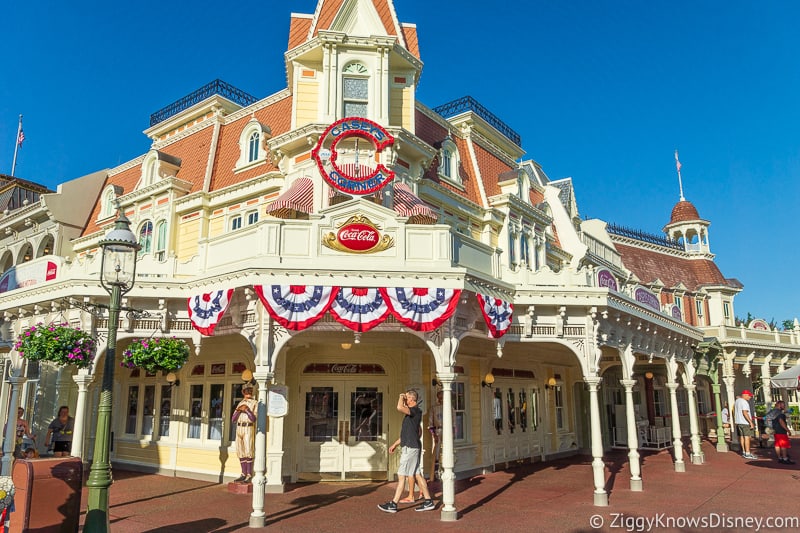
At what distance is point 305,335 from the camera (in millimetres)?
12609

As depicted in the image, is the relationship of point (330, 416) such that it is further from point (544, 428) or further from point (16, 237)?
point (16, 237)

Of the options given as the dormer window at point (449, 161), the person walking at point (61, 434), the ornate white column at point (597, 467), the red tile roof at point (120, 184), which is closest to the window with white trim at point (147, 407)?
the person walking at point (61, 434)

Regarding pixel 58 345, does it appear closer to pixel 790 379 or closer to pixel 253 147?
pixel 253 147

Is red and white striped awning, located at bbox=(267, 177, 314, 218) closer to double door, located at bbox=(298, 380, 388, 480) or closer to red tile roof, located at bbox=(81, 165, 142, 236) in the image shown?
double door, located at bbox=(298, 380, 388, 480)

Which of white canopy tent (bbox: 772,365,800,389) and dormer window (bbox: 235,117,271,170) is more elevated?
dormer window (bbox: 235,117,271,170)

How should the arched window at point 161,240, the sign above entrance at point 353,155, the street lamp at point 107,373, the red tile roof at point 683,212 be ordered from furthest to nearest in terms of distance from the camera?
1. the red tile roof at point 683,212
2. the arched window at point 161,240
3. the sign above entrance at point 353,155
4. the street lamp at point 107,373

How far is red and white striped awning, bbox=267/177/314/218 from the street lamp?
5225mm

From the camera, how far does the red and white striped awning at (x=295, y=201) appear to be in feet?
43.4

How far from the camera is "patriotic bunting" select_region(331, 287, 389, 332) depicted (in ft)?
33.3

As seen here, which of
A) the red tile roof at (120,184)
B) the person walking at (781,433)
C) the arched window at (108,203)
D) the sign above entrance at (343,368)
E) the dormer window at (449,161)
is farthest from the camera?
the red tile roof at (120,184)

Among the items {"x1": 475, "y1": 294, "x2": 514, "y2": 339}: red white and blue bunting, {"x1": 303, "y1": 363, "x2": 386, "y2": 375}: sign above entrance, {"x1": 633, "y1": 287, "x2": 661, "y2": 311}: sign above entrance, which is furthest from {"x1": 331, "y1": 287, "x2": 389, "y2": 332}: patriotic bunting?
{"x1": 633, "y1": 287, "x2": 661, "y2": 311}: sign above entrance

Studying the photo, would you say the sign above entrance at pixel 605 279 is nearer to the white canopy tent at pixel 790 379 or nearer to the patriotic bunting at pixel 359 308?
the white canopy tent at pixel 790 379

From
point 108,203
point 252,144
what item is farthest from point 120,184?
point 252,144

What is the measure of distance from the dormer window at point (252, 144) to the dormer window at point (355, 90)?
3.38 meters
